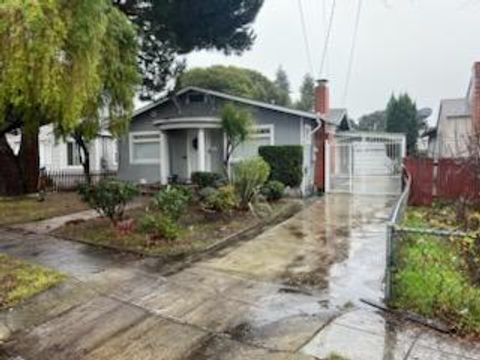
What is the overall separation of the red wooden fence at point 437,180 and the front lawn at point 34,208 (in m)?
10.5

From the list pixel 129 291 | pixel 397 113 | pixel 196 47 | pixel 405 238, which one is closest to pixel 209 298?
pixel 129 291

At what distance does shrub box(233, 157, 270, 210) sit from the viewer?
1340cm

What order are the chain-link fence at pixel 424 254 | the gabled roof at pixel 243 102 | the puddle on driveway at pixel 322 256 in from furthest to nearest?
the gabled roof at pixel 243 102 → the puddle on driveway at pixel 322 256 → the chain-link fence at pixel 424 254

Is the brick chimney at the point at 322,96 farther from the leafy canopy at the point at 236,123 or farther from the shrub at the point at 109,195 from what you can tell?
the shrub at the point at 109,195

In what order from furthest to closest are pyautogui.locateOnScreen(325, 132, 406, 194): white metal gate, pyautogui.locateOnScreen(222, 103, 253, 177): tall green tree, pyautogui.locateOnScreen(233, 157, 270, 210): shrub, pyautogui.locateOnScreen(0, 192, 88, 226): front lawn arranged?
pyautogui.locateOnScreen(325, 132, 406, 194): white metal gate < pyautogui.locateOnScreen(222, 103, 253, 177): tall green tree < pyautogui.locateOnScreen(233, 157, 270, 210): shrub < pyautogui.locateOnScreen(0, 192, 88, 226): front lawn

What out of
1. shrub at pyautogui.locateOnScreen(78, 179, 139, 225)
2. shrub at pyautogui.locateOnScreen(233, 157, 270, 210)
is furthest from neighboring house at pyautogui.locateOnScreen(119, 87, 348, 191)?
shrub at pyautogui.locateOnScreen(78, 179, 139, 225)

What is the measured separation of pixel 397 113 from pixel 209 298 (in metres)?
41.7

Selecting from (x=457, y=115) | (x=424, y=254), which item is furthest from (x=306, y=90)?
(x=424, y=254)

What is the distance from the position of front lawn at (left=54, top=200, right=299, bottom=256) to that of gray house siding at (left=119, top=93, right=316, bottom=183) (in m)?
5.83

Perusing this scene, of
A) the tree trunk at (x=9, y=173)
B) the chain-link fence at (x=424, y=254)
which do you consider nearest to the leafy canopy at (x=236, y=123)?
the tree trunk at (x=9, y=173)

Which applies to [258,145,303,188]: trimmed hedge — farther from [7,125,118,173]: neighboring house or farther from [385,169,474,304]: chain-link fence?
[7,125,118,173]: neighboring house

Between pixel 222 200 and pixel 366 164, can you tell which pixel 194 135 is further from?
pixel 222 200

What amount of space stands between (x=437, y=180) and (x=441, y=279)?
956 centimetres

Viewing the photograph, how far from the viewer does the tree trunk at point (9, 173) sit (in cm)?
1895
